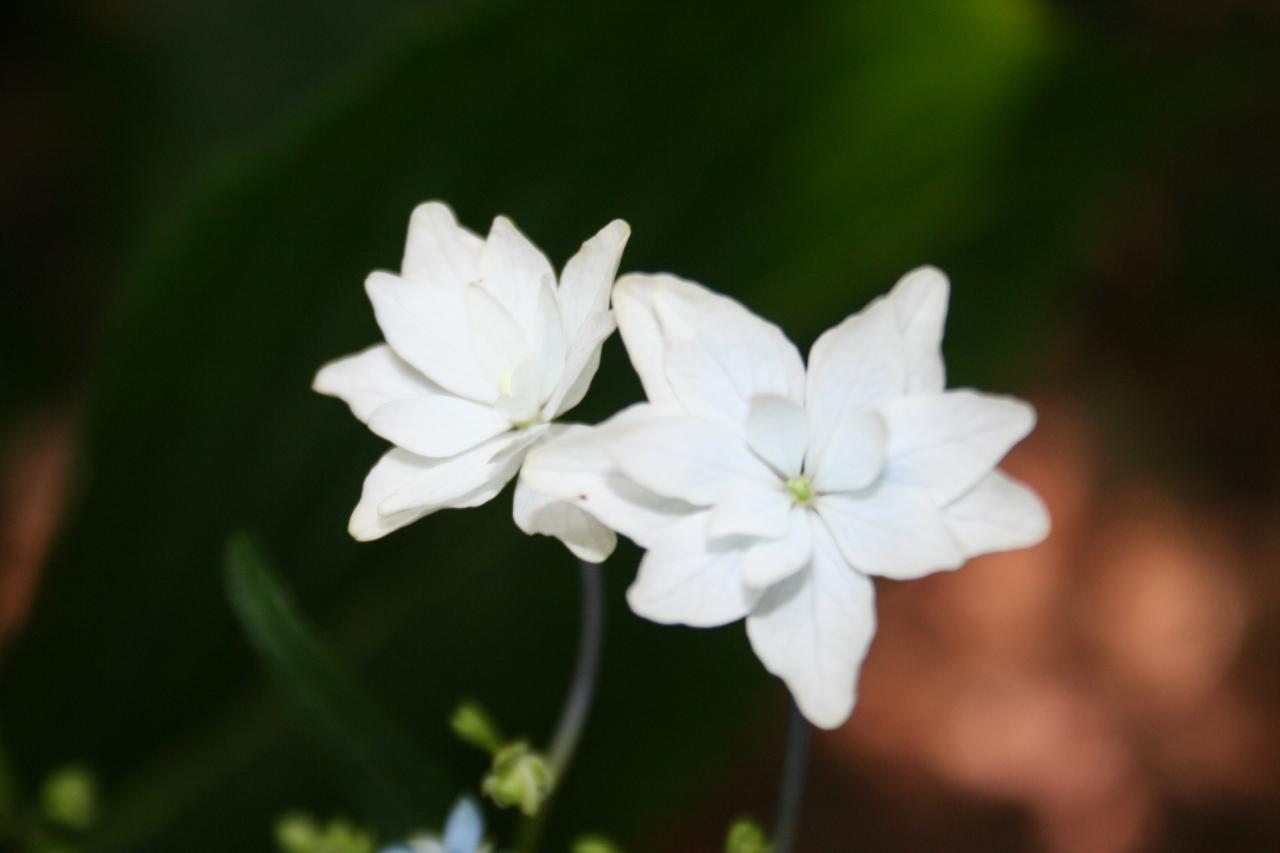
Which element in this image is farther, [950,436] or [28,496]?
[28,496]

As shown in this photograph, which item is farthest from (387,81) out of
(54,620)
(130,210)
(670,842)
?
(670,842)

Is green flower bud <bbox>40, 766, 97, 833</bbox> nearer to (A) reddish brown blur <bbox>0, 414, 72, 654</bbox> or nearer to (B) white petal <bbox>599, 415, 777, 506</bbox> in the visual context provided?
(B) white petal <bbox>599, 415, 777, 506</bbox>

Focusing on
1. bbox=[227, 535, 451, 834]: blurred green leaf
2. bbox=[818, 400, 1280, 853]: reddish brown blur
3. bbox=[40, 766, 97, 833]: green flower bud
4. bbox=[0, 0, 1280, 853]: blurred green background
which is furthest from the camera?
bbox=[818, 400, 1280, 853]: reddish brown blur

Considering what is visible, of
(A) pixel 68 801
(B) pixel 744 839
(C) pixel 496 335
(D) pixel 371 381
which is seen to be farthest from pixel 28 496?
(B) pixel 744 839

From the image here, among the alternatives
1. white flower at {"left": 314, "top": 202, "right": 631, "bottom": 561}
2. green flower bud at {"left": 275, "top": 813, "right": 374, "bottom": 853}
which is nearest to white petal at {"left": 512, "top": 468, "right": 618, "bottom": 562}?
white flower at {"left": 314, "top": 202, "right": 631, "bottom": 561}

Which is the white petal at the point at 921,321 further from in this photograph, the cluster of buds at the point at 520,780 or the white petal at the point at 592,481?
the cluster of buds at the point at 520,780

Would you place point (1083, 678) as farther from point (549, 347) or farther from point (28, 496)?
point (28, 496)

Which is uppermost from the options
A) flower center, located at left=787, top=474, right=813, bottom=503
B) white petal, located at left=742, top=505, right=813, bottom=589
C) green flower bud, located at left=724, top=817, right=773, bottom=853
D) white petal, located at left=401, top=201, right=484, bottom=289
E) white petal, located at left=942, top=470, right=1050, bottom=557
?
white petal, located at left=401, top=201, right=484, bottom=289

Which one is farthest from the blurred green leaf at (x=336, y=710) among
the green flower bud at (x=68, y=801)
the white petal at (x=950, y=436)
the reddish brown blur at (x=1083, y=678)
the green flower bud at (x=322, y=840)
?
the reddish brown blur at (x=1083, y=678)
